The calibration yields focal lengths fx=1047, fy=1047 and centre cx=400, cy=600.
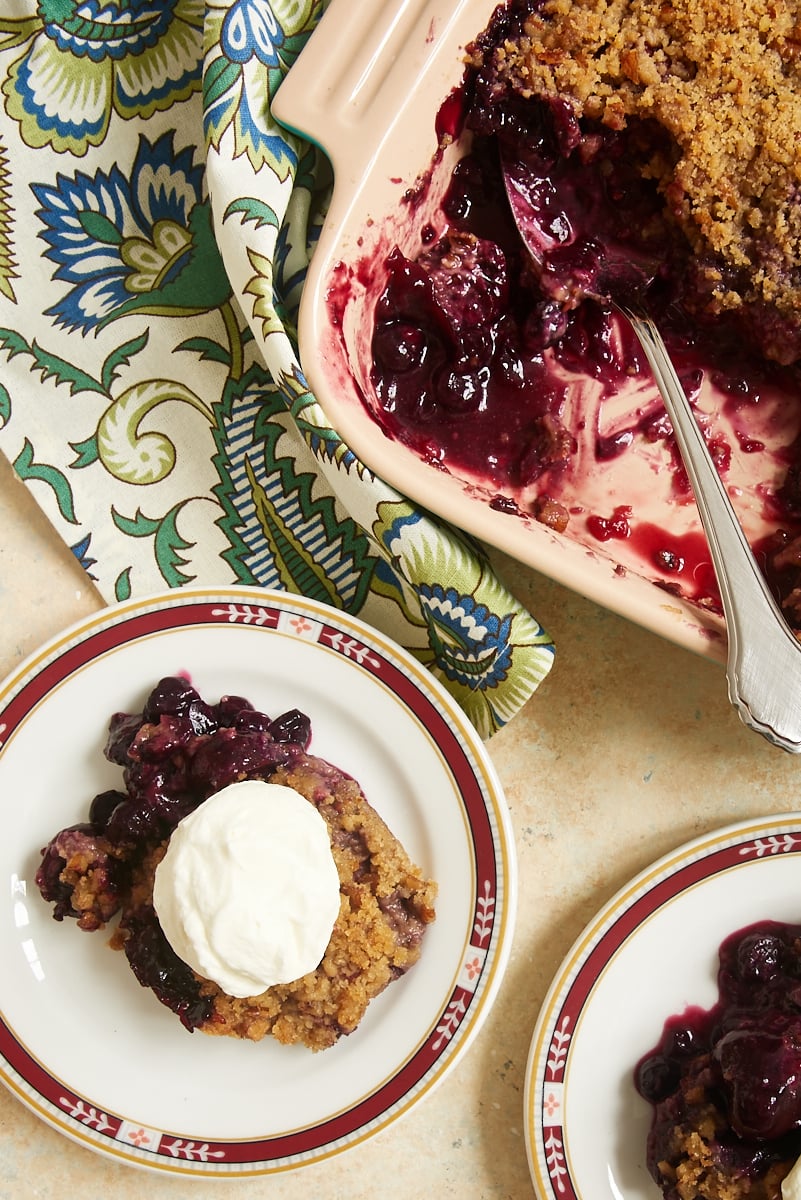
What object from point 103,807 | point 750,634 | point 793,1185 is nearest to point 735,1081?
point 793,1185

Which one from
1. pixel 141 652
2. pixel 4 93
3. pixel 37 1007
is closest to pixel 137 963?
pixel 37 1007

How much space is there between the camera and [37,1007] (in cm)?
145

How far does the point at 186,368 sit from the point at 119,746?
21.2 inches

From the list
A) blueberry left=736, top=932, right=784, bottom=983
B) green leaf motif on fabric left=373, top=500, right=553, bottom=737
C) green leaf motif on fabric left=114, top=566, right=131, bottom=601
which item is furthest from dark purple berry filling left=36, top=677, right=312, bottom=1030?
blueberry left=736, top=932, right=784, bottom=983

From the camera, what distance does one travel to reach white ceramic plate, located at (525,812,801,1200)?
4.73 feet

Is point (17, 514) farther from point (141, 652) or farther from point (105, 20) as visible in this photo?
point (105, 20)

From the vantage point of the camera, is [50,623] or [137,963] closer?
[137,963]

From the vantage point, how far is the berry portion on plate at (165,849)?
1380 millimetres

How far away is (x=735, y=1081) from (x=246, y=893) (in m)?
0.66

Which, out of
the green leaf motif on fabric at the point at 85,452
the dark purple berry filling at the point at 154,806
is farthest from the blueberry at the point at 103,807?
the green leaf motif on fabric at the point at 85,452

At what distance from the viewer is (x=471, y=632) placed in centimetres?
135

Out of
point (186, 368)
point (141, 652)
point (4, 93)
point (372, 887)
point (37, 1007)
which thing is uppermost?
point (4, 93)

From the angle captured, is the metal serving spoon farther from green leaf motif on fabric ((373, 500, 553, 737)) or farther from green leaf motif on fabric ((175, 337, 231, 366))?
green leaf motif on fabric ((175, 337, 231, 366))

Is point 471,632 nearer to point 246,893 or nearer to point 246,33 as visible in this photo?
point 246,893
